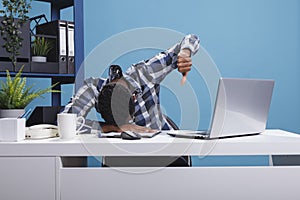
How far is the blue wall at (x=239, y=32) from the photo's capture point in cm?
313

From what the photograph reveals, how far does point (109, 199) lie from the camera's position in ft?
4.37

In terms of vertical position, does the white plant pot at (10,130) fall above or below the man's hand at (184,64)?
below

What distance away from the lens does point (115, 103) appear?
1.63m

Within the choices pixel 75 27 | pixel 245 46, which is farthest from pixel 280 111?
pixel 75 27

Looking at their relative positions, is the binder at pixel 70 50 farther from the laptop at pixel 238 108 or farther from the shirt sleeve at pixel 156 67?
the laptop at pixel 238 108

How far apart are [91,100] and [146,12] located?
1429mm

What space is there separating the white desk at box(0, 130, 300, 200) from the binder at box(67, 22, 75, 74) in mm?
1338

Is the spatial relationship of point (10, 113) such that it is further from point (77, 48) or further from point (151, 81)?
point (77, 48)

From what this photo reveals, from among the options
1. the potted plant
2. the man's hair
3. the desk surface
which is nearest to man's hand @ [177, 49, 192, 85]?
the man's hair

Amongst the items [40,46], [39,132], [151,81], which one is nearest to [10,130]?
[39,132]

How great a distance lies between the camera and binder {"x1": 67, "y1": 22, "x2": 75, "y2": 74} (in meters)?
2.64

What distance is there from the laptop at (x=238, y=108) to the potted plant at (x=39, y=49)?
4.23 ft

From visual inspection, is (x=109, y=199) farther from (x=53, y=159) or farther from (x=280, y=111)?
(x=280, y=111)

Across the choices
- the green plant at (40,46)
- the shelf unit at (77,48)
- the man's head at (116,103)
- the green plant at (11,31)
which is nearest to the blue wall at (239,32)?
the shelf unit at (77,48)
